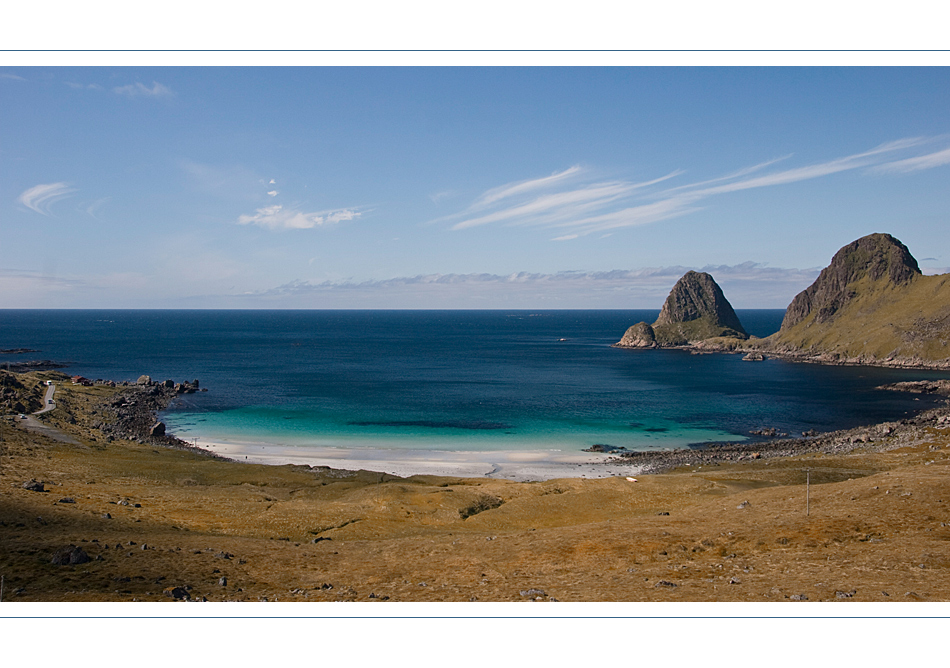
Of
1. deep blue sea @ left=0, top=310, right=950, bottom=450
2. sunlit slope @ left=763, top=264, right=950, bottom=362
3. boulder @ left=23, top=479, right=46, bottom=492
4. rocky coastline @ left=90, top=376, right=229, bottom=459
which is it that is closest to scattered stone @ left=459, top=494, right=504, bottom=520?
boulder @ left=23, top=479, right=46, bottom=492

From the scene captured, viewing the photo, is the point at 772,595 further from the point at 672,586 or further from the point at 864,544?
the point at 864,544

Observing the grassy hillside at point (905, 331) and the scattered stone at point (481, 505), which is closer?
the scattered stone at point (481, 505)

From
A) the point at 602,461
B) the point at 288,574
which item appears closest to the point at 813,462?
the point at 602,461

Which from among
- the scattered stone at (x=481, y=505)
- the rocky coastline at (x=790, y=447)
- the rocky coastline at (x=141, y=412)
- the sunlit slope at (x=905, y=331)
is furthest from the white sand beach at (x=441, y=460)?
the sunlit slope at (x=905, y=331)

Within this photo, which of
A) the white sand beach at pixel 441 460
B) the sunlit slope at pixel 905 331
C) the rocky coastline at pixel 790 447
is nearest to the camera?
the white sand beach at pixel 441 460

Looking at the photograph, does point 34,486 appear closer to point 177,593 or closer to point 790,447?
point 177,593

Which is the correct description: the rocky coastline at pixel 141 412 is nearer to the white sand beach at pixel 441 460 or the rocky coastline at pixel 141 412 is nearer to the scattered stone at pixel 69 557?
the white sand beach at pixel 441 460

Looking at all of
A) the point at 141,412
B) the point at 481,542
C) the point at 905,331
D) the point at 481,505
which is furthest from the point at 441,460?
the point at 905,331
